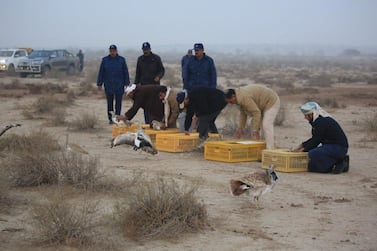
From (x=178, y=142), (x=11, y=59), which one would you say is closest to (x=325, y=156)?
(x=178, y=142)

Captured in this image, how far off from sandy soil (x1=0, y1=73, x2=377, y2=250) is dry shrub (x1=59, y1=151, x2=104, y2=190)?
358 mm

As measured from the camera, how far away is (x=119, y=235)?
7434 millimetres

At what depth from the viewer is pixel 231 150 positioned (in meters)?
A: 12.1

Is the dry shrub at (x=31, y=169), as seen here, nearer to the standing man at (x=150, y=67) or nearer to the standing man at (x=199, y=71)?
the standing man at (x=199, y=71)

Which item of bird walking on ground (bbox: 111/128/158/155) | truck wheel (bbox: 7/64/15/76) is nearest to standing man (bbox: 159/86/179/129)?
bird walking on ground (bbox: 111/128/158/155)

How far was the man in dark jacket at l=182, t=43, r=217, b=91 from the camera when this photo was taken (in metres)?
14.3

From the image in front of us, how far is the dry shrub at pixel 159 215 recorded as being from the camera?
7473mm

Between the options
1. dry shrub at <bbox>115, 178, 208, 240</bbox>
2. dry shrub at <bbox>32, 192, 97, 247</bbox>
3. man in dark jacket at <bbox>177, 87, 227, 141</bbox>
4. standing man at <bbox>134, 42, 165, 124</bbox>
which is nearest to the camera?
dry shrub at <bbox>32, 192, 97, 247</bbox>

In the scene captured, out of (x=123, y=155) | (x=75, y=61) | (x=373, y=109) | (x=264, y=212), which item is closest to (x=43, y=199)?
(x=264, y=212)

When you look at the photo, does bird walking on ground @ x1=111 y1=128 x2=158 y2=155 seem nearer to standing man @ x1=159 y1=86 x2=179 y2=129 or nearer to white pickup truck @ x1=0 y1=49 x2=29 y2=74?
standing man @ x1=159 y1=86 x2=179 y2=129

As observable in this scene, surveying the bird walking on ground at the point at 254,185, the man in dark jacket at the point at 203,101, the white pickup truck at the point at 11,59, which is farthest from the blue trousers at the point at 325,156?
the white pickup truck at the point at 11,59

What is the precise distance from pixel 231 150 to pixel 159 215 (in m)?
4.65

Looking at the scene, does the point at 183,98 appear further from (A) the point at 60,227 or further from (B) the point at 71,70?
(B) the point at 71,70

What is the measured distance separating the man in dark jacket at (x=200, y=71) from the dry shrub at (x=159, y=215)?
6.69 metres
